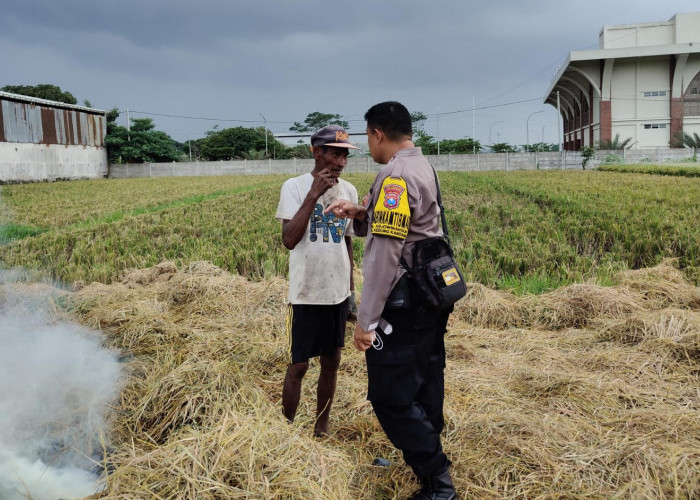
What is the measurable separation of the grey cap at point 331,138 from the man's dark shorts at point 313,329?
83cm

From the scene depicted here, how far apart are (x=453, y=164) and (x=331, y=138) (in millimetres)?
39567

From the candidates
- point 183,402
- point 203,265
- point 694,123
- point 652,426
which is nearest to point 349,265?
point 183,402

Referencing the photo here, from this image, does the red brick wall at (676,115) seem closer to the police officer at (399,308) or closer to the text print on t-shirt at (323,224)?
the text print on t-shirt at (323,224)

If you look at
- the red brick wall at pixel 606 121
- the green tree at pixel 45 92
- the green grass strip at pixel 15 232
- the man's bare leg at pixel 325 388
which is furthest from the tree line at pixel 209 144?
the man's bare leg at pixel 325 388

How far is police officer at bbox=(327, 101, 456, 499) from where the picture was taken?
212 cm

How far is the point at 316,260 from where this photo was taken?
2.73 meters

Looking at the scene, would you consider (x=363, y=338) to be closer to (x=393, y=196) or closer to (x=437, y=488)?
(x=393, y=196)

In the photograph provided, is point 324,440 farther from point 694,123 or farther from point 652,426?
point 694,123

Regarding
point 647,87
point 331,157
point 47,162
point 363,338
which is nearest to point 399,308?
point 363,338

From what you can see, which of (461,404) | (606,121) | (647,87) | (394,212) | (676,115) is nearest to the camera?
(394,212)

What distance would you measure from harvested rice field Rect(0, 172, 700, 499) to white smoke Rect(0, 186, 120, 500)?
11cm

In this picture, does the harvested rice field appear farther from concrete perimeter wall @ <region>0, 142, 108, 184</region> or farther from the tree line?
the tree line

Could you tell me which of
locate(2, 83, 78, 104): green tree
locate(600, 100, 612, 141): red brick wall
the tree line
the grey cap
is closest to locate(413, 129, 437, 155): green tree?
the tree line

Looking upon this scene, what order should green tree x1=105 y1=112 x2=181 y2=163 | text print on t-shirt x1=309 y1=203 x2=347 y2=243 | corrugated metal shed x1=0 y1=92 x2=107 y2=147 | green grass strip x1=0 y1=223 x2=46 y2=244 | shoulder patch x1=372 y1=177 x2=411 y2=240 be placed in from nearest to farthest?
shoulder patch x1=372 y1=177 x2=411 y2=240, text print on t-shirt x1=309 y1=203 x2=347 y2=243, green grass strip x1=0 y1=223 x2=46 y2=244, corrugated metal shed x1=0 y1=92 x2=107 y2=147, green tree x1=105 y1=112 x2=181 y2=163
